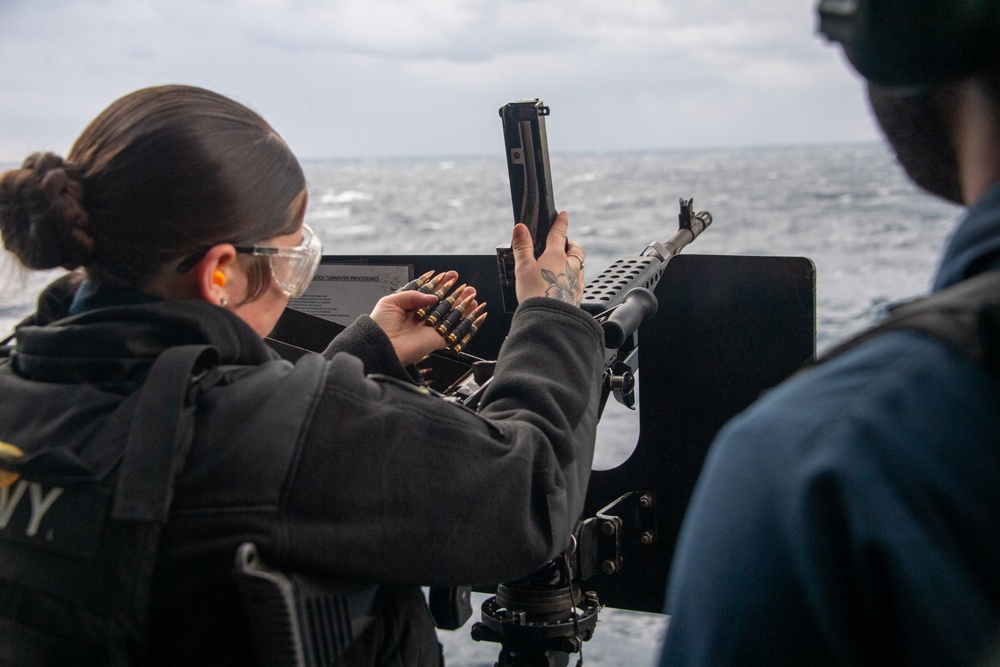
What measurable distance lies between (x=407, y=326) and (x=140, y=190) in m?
0.62

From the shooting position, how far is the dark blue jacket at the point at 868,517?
1.61ft

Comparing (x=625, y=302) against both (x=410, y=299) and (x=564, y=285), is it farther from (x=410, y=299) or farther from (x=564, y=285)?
(x=410, y=299)

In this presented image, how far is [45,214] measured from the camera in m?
1.09

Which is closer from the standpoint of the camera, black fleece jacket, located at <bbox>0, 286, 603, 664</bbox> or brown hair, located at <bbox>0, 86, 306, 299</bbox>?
black fleece jacket, located at <bbox>0, 286, 603, 664</bbox>

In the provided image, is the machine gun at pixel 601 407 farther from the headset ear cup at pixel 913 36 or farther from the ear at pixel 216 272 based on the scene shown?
the headset ear cup at pixel 913 36

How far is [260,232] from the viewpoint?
3.86 ft

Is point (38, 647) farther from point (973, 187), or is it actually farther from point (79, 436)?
point (973, 187)

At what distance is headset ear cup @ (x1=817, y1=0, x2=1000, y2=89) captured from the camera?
563 mm

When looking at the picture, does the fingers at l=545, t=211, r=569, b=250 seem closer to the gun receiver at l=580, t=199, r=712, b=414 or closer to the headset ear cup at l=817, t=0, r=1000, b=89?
the gun receiver at l=580, t=199, r=712, b=414

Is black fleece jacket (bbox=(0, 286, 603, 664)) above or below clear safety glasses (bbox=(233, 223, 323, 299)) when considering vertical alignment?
below

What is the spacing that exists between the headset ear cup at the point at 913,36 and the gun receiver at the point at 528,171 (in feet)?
3.36

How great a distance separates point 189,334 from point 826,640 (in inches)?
30.0

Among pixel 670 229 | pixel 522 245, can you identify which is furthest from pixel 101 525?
pixel 670 229

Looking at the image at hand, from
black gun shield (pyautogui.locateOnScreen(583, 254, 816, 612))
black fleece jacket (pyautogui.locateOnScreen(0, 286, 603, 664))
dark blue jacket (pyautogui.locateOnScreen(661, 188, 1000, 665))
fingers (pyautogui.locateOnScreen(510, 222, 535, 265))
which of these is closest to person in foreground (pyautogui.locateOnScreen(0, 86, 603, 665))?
black fleece jacket (pyautogui.locateOnScreen(0, 286, 603, 664))
